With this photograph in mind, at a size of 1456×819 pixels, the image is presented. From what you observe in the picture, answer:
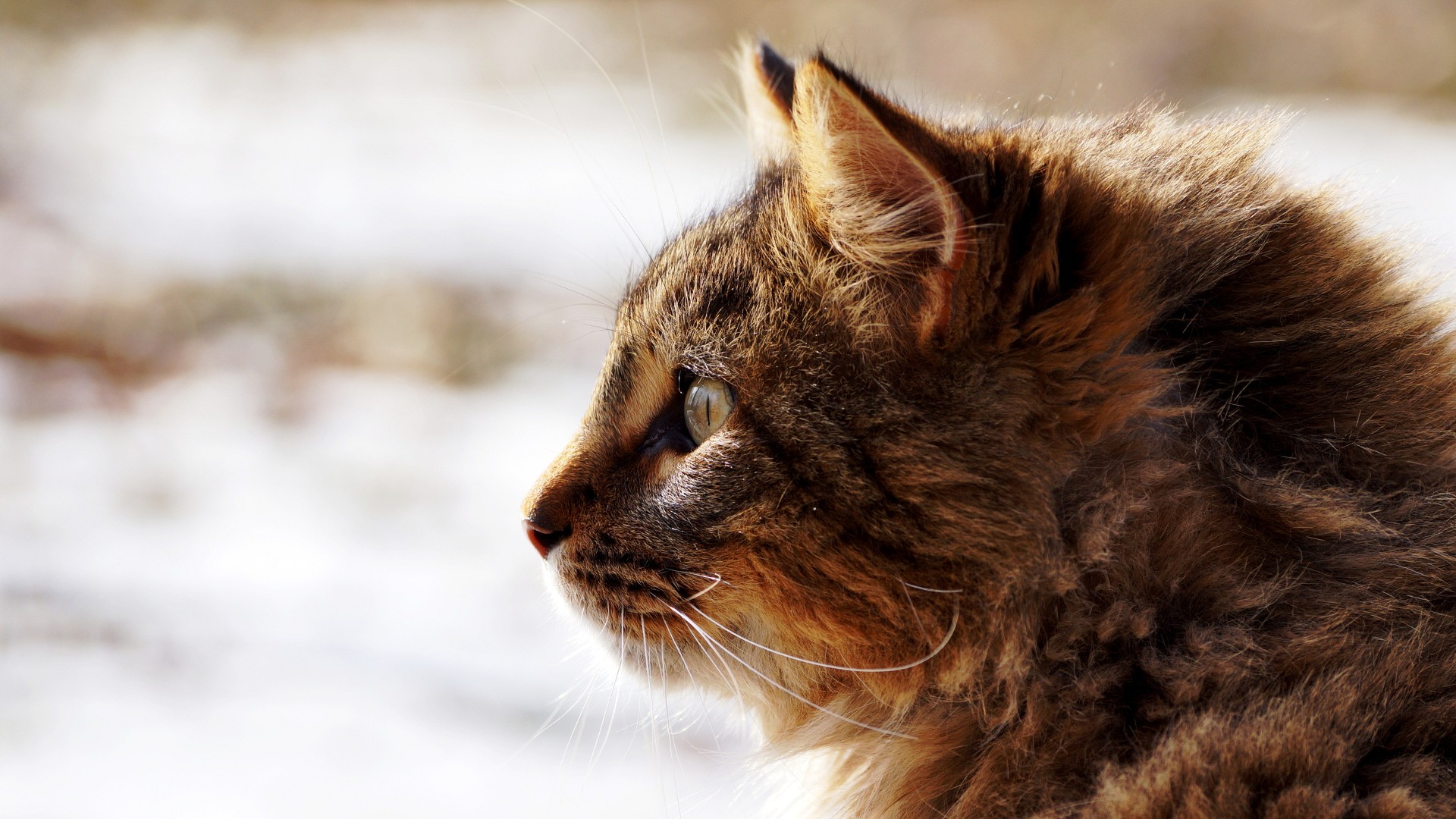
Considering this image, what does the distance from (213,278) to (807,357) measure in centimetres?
282

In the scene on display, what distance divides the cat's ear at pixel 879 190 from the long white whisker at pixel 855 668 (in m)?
0.29

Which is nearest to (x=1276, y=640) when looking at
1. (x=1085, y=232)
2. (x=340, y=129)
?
(x=1085, y=232)

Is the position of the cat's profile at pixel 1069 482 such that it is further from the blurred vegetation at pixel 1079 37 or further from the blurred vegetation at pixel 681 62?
the blurred vegetation at pixel 1079 37

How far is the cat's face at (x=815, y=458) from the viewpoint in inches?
43.7

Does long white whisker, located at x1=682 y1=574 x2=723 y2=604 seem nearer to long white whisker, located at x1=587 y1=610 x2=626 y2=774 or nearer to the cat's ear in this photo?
long white whisker, located at x1=587 y1=610 x2=626 y2=774

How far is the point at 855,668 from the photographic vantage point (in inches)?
47.4

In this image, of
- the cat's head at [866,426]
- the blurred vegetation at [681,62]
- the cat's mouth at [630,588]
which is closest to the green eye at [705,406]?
the cat's head at [866,426]

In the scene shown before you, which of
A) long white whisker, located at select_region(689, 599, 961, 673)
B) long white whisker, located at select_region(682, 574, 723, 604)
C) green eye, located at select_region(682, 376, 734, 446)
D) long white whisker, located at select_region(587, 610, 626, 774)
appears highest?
green eye, located at select_region(682, 376, 734, 446)

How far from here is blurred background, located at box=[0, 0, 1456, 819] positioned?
6.06ft

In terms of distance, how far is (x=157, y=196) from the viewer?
148 inches

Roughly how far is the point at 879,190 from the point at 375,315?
2.57 metres

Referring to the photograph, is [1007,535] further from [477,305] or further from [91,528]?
[477,305]

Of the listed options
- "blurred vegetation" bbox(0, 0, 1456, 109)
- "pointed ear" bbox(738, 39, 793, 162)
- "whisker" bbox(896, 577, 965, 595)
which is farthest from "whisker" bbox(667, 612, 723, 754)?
"blurred vegetation" bbox(0, 0, 1456, 109)

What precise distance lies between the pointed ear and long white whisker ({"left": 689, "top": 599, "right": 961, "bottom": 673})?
67 centimetres
